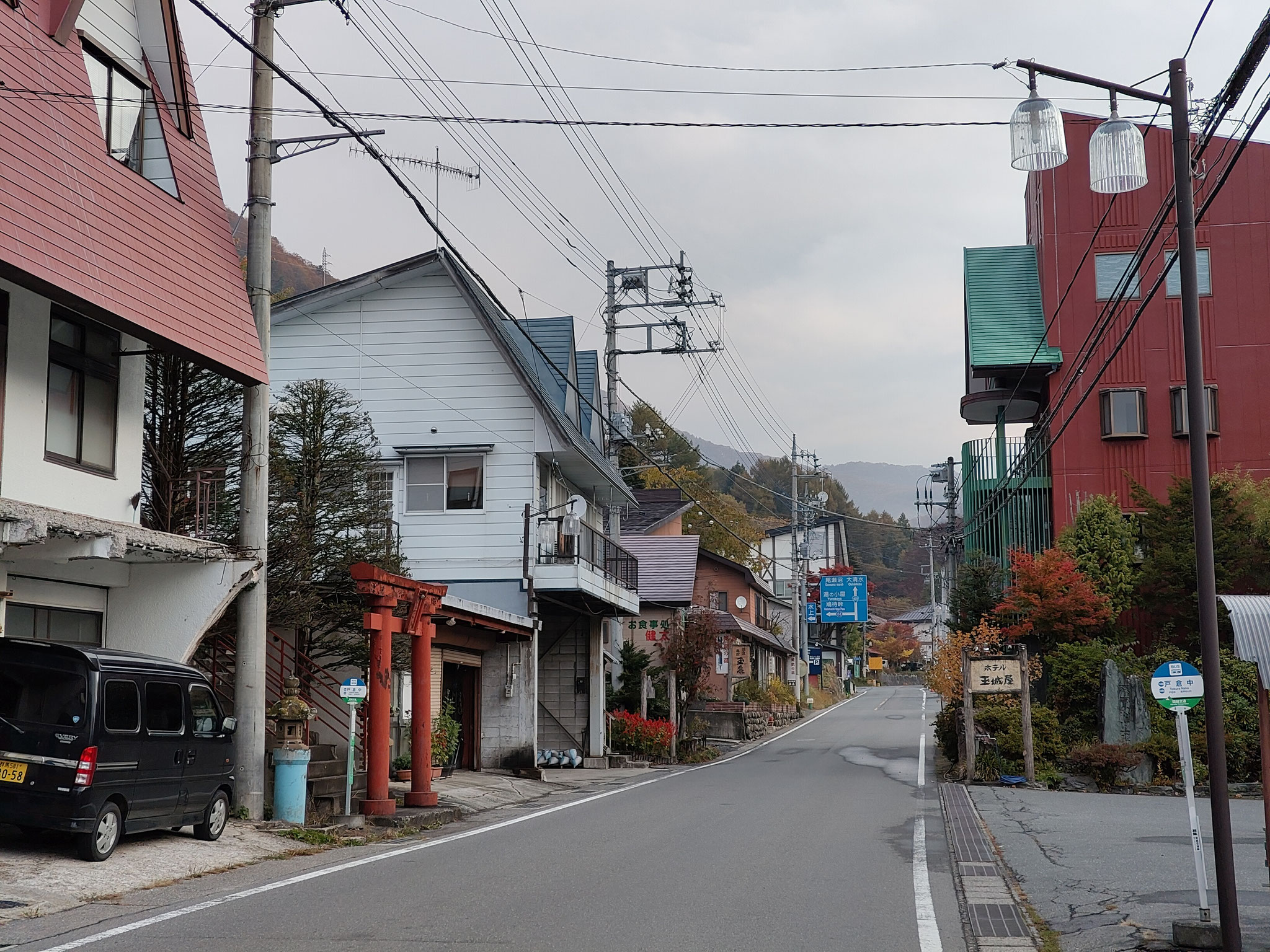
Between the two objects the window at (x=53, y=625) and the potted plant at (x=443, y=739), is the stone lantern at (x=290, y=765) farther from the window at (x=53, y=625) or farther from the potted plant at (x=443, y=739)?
the potted plant at (x=443, y=739)

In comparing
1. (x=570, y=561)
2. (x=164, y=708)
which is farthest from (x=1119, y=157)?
(x=570, y=561)

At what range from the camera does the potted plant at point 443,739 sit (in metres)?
22.0

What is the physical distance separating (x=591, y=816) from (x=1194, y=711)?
13346 mm

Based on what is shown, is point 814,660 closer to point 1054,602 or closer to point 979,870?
point 1054,602

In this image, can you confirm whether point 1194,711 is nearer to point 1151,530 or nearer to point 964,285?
point 1151,530

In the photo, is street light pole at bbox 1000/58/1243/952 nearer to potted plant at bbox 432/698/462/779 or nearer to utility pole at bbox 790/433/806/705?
potted plant at bbox 432/698/462/779

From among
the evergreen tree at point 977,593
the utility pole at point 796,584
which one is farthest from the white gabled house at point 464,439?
the utility pole at point 796,584

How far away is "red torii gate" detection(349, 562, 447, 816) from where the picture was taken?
15.9 m

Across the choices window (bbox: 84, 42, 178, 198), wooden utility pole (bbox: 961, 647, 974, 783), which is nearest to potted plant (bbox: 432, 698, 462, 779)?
wooden utility pole (bbox: 961, 647, 974, 783)

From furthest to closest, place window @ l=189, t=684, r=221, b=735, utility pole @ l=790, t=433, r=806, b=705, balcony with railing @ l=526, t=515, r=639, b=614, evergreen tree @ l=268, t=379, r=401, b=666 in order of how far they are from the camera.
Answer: utility pole @ l=790, t=433, r=806, b=705 < balcony with railing @ l=526, t=515, r=639, b=614 < evergreen tree @ l=268, t=379, r=401, b=666 < window @ l=189, t=684, r=221, b=735

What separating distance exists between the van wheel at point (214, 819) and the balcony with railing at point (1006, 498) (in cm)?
2129

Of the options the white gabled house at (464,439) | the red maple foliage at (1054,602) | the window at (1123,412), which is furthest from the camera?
the window at (1123,412)

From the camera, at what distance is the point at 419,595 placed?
17312 millimetres

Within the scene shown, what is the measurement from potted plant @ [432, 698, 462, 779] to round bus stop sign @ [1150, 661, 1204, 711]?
48.9 ft
